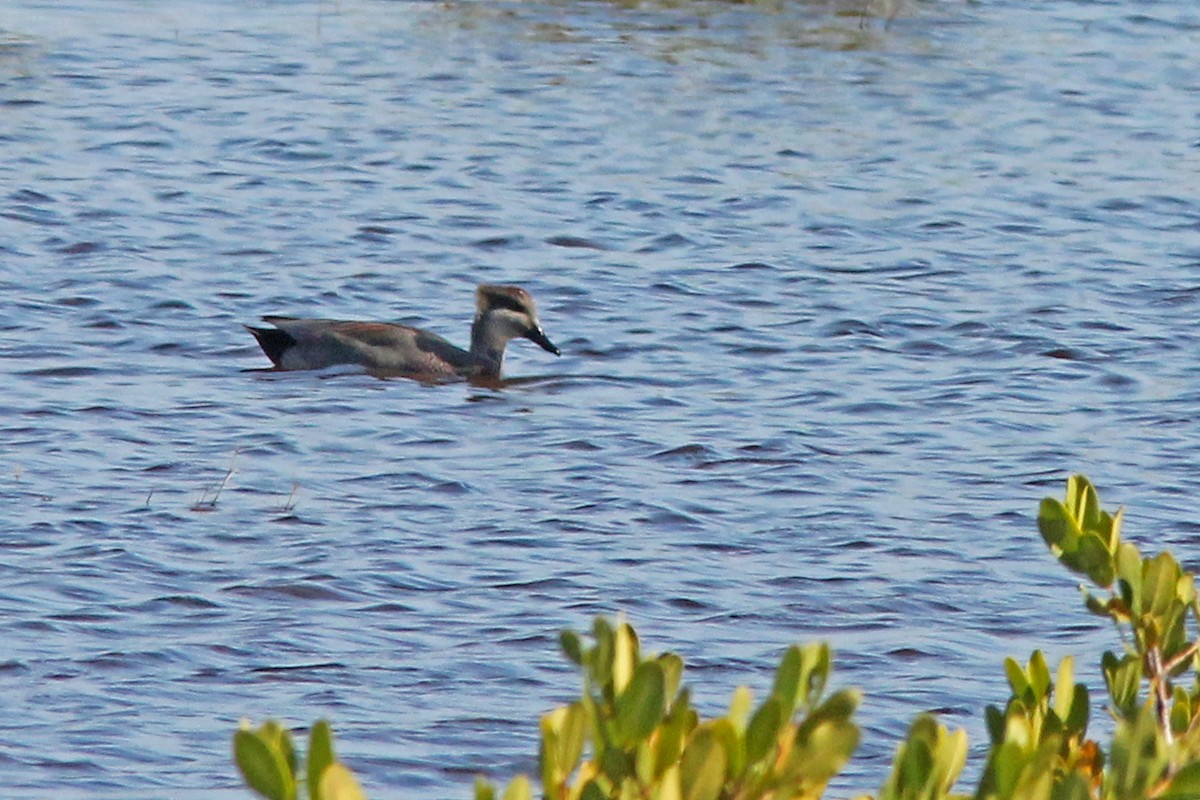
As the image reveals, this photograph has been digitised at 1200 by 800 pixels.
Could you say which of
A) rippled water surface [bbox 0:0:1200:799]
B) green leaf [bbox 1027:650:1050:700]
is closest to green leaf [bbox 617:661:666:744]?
green leaf [bbox 1027:650:1050:700]

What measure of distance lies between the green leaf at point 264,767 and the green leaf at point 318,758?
0.03 m

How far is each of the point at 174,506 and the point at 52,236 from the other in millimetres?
4263

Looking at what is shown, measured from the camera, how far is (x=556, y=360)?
1054 centimetres

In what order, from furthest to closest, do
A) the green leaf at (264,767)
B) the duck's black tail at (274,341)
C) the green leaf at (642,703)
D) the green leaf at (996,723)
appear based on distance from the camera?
1. the duck's black tail at (274,341)
2. the green leaf at (996,723)
3. the green leaf at (642,703)
4. the green leaf at (264,767)

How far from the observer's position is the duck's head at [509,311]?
10016mm

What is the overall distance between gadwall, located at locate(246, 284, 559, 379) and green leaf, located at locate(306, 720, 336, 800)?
24.7ft

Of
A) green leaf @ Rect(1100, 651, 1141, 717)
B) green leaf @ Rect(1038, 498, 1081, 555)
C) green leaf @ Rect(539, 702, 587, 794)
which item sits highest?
green leaf @ Rect(1038, 498, 1081, 555)

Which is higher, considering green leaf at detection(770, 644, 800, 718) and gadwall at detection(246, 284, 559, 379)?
green leaf at detection(770, 644, 800, 718)

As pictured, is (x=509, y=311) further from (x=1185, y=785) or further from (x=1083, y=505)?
(x=1185, y=785)

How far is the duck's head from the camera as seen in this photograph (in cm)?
1002

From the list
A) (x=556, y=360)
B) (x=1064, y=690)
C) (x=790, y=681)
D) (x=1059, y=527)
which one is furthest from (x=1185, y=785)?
(x=556, y=360)

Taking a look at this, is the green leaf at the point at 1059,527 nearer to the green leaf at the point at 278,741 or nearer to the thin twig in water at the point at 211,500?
the green leaf at the point at 278,741

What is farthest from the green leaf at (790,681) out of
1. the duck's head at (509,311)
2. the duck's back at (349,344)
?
the duck's head at (509,311)

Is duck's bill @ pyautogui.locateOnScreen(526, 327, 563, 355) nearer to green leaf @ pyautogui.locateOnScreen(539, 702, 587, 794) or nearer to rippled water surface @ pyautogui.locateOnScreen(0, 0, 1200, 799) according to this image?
rippled water surface @ pyautogui.locateOnScreen(0, 0, 1200, 799)
